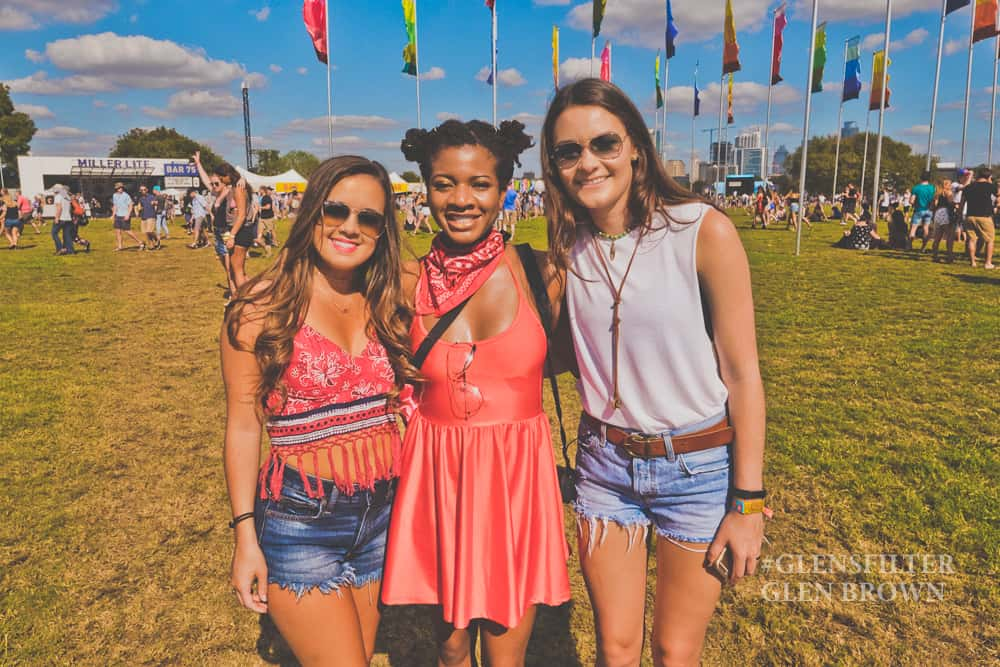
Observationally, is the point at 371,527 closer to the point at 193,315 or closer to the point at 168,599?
the point at 168,599

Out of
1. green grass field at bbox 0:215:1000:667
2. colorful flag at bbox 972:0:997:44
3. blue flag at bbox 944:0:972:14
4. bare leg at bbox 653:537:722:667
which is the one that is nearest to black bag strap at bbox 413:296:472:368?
bare leg at bbox 653:537:722:667

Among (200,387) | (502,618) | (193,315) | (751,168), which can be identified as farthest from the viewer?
(751,168)

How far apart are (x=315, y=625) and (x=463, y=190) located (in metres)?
1.57

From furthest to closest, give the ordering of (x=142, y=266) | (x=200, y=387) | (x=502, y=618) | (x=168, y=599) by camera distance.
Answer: (x=142, y=266)
(x=200, y=387)
(x=168, y=599)
(x=502, y=618)

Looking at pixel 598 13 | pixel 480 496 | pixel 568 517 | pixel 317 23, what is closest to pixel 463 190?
pixel 480 496

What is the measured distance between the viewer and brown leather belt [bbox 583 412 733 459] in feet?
6.43

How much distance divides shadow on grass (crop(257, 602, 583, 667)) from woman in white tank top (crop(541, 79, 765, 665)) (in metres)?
1.08

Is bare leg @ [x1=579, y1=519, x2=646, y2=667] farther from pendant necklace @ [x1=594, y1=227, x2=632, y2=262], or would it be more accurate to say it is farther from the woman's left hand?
pendant necklace @ [x1=594, y1=227, x2=632, y2=262]

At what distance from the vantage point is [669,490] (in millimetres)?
1993

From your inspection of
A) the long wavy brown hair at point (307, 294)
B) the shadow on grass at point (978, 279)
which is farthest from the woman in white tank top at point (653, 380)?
the shadow on grass at point (978, 279)

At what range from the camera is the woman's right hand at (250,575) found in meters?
1.98

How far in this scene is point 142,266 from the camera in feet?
57.8

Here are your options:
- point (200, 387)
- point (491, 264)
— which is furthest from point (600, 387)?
point (200, 387)

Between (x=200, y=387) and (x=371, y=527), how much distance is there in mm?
5883
